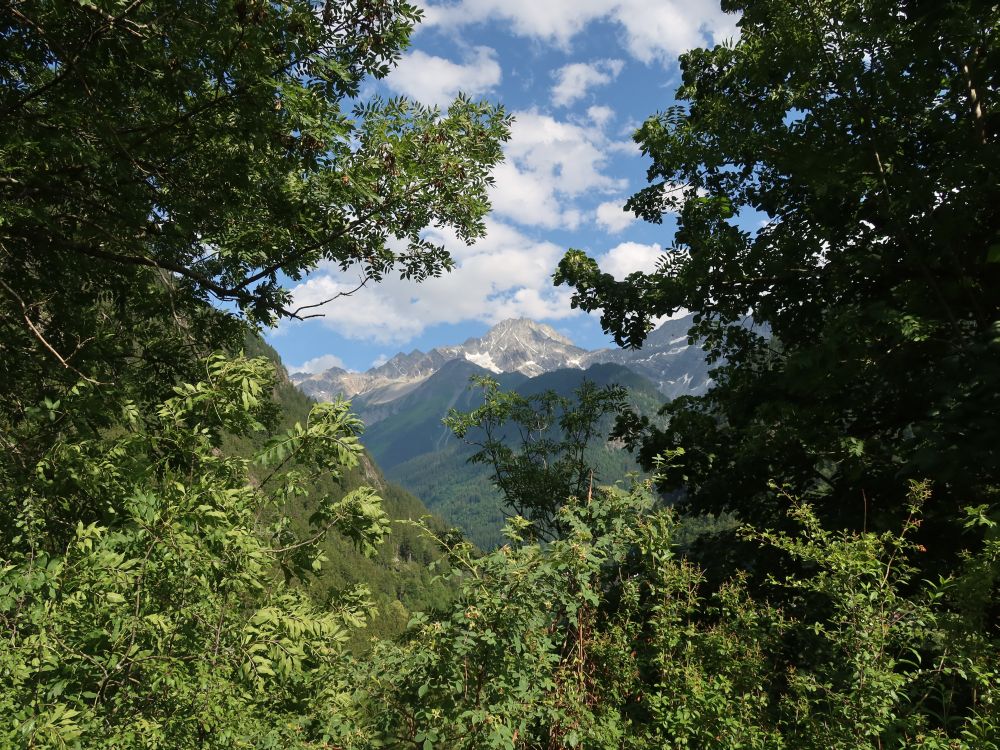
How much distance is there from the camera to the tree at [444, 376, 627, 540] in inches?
546

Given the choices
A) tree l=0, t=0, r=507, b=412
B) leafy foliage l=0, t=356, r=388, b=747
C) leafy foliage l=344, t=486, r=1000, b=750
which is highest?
tree l=0, t=0, r=507, b=412

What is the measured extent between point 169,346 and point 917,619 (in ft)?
30.7

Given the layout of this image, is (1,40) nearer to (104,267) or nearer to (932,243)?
(104,267)

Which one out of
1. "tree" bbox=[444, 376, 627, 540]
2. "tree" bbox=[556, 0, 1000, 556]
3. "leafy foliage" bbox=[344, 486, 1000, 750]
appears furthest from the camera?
"tree" bbox=[444, 376, 627, 540]

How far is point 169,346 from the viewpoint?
25.4 feet

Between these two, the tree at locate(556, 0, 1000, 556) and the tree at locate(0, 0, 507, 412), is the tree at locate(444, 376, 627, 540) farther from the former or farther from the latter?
the tree at locate(0, 0, 507, 412)

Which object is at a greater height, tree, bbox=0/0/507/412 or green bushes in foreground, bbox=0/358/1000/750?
tree, bbox=0/0/507/412

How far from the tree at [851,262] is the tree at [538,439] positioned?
3.16 meters

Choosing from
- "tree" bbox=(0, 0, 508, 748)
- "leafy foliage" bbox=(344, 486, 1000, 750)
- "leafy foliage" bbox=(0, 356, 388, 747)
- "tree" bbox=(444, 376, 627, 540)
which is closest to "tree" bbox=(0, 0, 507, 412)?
"tree" bbox=(0, 0, 508, 748)

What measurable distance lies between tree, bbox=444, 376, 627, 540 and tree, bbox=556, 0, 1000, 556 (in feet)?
10.4

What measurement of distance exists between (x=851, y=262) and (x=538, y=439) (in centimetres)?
936

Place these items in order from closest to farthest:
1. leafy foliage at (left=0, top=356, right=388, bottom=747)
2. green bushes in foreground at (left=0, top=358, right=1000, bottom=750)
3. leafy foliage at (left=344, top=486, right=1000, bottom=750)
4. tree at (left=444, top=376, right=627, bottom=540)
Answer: leafy foliage at (left=0, top=356, right=388, bottom=747), green bushes in foreground at (left=0, top=358, right=1000, bottom=750), leafy foliage at (left=344, top=486, right=1000, bottom=750), tree at (left=444, top=376, right=627, bottom=540)

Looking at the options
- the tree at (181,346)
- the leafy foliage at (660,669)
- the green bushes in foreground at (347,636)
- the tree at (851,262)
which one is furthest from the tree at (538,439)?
the green bushes in foreground at (347,636)

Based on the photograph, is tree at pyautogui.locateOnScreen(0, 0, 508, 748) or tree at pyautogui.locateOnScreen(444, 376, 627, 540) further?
tree at pyautogui.locateOnScreen(444, 376, 627, 540)
